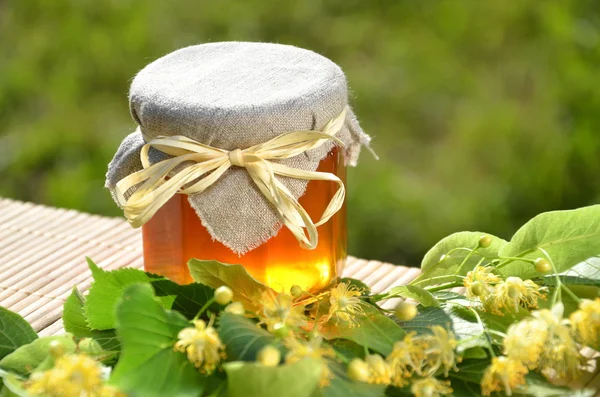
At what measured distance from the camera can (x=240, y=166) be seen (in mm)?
630

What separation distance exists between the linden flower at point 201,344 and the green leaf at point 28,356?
0.08 meters

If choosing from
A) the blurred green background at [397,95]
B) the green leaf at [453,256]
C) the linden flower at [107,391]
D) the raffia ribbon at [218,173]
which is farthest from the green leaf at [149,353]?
the blurred green background at [397,95]

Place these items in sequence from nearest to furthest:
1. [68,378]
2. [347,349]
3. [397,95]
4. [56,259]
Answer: [68,378] → [347,349] → [56,259] → [397,95]

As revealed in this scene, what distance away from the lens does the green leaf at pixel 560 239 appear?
0.64 metres

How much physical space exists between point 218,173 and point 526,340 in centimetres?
23

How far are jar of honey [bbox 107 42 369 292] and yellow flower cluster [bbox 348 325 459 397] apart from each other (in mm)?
125

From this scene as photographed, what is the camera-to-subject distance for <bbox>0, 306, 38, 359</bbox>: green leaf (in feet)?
2.00

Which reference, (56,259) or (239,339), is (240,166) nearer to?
(239,339)

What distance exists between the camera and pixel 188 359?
1.79ft

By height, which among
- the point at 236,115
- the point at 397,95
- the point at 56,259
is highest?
the point at 236,115

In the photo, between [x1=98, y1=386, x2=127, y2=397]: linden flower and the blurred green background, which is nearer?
[x1=98, y1=386, x2=127, y2=397]: linden flower

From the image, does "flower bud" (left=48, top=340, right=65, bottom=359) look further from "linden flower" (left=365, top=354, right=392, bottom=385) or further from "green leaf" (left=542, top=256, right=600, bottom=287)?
"green leaf" (left=542, top=256, right=600, bottom=287)

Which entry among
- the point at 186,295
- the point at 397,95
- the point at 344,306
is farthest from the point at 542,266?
the point at 397,95

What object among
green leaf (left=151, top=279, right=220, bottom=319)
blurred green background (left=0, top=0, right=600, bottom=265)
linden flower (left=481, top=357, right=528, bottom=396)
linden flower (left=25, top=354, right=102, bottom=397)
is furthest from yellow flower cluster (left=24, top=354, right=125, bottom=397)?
blurred green background (left=0, top=0, right=600, bottom=265)
